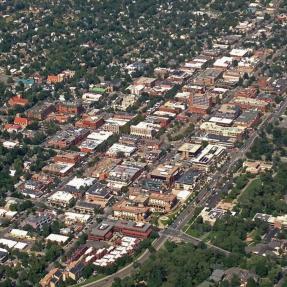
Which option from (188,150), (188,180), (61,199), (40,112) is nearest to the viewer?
(61,199)

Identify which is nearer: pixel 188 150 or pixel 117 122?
pixel 188 150

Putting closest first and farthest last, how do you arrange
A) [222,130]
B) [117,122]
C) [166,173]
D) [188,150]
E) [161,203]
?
1. [161,203]
2. [166,173]
3. [188,150]
4. [222,130]
5. [117,122]

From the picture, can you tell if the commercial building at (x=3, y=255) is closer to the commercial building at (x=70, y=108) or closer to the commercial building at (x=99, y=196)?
the commercial building at (x=99, y=196)

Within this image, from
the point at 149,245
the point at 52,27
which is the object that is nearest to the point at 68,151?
the point at 149,245

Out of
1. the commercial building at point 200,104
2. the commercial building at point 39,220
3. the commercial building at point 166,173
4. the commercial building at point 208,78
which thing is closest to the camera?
the commercial building at point 39,220

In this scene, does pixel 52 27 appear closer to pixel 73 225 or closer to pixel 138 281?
pixel 73 225

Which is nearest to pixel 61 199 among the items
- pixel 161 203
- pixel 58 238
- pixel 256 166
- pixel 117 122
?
pixel 58 238

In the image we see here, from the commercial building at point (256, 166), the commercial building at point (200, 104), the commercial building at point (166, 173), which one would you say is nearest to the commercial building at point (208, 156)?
the commercial building at point (166, 173)

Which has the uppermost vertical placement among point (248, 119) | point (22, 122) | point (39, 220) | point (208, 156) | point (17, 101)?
point (39, 220)

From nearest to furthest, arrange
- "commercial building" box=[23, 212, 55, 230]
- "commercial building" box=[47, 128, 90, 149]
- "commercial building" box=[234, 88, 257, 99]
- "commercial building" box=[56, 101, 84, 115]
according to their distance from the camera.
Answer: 1. "commercial building" box=[23, 212, 55, 230]
2. "commercial building" box=[47, 128, 90, 149]
3. "commercial building" box=[56, 101, 84, 115]
4. "commercial building" box=[234, 88, 257, 99]

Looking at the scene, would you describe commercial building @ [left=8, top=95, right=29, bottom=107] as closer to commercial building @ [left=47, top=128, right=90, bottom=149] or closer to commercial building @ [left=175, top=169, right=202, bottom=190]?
commercial building @ [left=47, top=128, right=90, bottom=149]

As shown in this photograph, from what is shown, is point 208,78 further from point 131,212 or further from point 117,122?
point 131,212

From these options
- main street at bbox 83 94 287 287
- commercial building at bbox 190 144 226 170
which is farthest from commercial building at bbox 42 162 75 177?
main street at bbox 83 94 287 287
